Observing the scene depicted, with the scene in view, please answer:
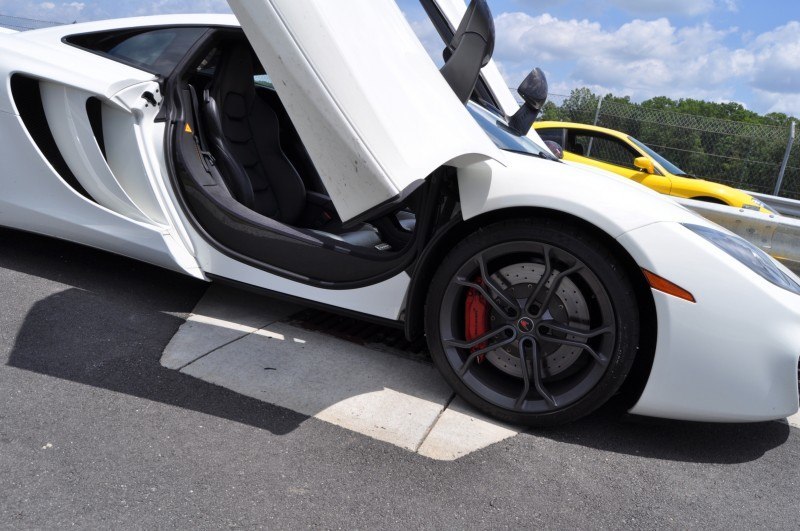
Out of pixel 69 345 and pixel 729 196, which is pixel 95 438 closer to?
pixel 69 345

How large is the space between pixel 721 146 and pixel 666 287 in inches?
417

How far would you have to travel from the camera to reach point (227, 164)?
133 inches

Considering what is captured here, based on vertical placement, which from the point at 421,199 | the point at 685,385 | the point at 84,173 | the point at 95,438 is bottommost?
the point at 95,438

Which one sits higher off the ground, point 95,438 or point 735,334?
point 735,334

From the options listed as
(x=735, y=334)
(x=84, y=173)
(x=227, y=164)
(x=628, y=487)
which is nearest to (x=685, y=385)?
(x=735, y=334)

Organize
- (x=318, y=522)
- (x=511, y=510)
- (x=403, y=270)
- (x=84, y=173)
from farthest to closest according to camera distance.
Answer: (x=84, y=173)
(x=403, y=270)
(x=511, y=510)
(x=318, y=522)

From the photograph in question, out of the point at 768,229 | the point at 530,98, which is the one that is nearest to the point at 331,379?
the point at 530,98

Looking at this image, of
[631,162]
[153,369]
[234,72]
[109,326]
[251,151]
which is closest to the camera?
[153,369]

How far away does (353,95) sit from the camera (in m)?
2.13

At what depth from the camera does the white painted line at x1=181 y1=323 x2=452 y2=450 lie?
2580mm

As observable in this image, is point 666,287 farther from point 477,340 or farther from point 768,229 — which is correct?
point 768,229

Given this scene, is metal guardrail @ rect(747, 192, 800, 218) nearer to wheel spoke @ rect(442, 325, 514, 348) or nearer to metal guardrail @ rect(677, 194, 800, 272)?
metal guardrail @ rect(677, 194, 800, 272)

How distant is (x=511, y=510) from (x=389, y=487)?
39cm

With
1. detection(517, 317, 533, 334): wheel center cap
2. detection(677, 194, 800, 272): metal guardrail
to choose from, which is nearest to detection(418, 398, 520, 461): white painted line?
detection(517, 317, 533, 334): wheel center cap
